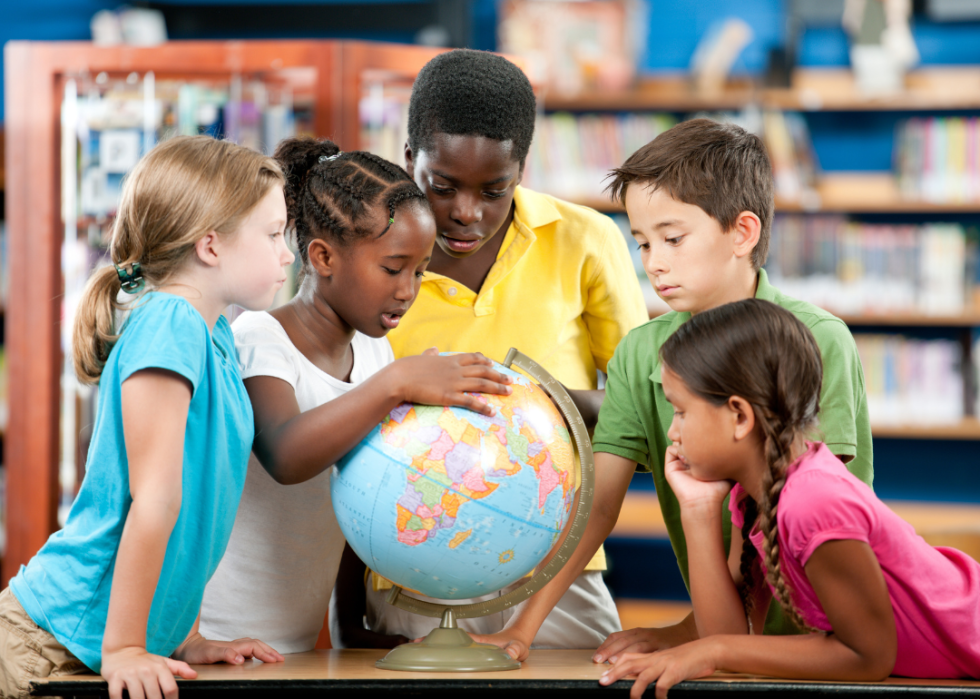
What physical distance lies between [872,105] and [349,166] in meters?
3.66

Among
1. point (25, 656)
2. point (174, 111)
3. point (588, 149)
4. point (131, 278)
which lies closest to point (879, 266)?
Result: point (588, 149)

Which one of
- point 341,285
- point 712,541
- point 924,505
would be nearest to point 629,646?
point 712,541

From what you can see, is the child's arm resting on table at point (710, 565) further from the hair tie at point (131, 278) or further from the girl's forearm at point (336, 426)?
the hair tie at point (131, 278)

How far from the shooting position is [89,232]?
134 inches

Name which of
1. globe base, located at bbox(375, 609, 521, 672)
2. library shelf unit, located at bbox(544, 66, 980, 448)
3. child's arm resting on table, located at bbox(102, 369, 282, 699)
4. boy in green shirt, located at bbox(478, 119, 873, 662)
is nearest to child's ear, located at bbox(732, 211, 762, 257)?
boy in green shirt, located at bbox(478, 119, 873, 662)

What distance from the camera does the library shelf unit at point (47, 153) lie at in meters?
3.24

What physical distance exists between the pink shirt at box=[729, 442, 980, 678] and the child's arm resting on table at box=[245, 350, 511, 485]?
18.0 inches

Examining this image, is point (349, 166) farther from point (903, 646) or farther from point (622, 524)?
point (622, 524)

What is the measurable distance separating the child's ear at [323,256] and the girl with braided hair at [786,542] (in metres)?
0.60

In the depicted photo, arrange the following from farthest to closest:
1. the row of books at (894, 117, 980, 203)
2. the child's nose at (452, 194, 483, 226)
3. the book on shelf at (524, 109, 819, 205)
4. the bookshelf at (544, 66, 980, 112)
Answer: the book on shelf at (524, 109, 819, 205) → the bookshelf at (544, 66, 980, 112) → the row of books at (894, 117, 980, 203) → the child's nose at (452, 194, 483, 226)

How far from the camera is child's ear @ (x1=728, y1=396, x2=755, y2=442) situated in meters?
1.40

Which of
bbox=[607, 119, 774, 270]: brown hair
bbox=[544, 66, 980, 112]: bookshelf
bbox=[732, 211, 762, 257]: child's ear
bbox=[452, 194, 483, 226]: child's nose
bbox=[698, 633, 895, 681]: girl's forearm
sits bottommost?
bbox=[698, 633, 895, 681]: girl's forearm

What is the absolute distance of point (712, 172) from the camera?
165cm

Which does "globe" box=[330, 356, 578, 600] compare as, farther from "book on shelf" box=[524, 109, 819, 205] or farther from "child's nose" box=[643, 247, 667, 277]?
"book on shelf" box=[524, 109, 819, 205]
